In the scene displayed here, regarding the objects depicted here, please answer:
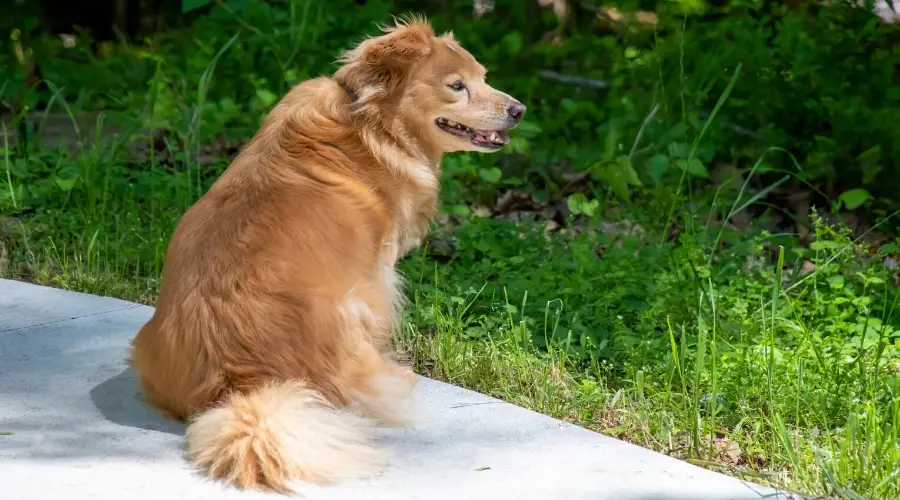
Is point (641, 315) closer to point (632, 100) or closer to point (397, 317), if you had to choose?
point (397, 317)

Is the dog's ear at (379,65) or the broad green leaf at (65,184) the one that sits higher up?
the dog's ear at (379,65)

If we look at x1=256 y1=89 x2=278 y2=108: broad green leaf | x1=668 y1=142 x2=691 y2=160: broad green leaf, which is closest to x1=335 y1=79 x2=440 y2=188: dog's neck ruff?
x1=668 y1=142 x2=691 y2=160: broad green leaf

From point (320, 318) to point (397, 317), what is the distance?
0.74 m

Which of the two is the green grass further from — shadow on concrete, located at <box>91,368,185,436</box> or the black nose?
shadow on concrete, located at <box>91,368,185,436</box>

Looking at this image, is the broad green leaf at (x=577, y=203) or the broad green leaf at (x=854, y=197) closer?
the broad green leaf at (x=854, y=197)

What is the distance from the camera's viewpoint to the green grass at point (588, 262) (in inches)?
140

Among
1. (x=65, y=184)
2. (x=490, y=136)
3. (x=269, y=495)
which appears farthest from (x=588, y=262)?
(x=65, y=184)

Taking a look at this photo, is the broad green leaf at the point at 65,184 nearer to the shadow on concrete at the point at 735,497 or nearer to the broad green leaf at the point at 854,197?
the shadow on concrete at the point at 735,497

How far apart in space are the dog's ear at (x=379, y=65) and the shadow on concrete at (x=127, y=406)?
1268 millimetres

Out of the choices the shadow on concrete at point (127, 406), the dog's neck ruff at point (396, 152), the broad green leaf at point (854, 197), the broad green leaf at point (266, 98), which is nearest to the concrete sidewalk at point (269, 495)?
the shadow on concrete at point (127, 406)

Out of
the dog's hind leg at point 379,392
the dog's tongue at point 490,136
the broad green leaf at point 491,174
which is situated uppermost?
the dog's tongue at point 490,136

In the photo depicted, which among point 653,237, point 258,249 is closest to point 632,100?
point 653,237

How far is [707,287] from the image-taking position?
4.52 metres

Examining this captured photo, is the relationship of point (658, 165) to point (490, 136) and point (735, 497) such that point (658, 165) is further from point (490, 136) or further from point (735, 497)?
point (735, 497)
